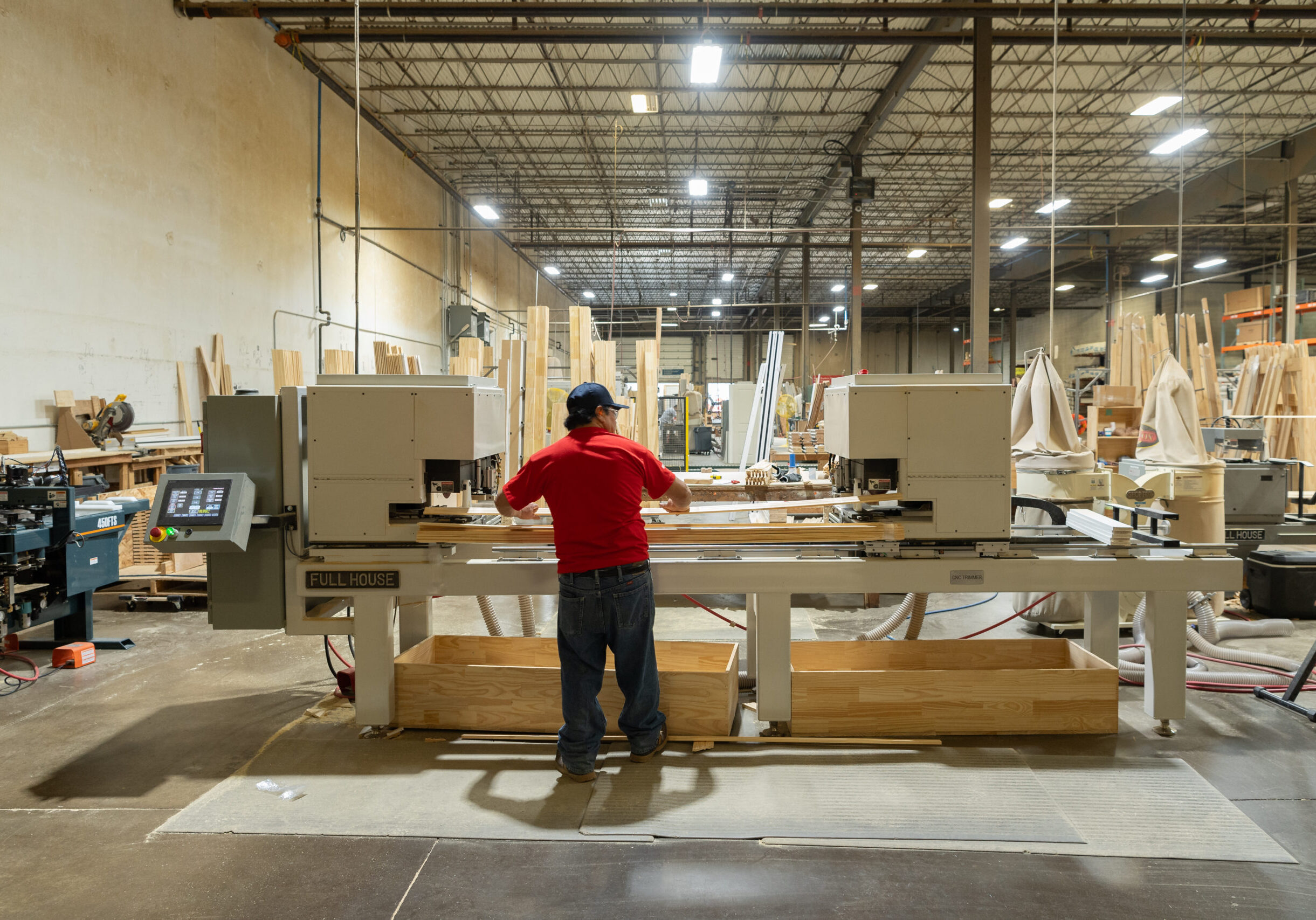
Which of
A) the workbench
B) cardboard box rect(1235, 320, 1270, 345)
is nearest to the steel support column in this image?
the workbench

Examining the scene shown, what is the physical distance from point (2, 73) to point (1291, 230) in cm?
1448

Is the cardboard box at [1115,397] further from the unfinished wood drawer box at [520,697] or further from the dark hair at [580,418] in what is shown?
the dark hair at [580,418]

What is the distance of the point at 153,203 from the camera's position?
6.14 m

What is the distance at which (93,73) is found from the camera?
5520 millimetres

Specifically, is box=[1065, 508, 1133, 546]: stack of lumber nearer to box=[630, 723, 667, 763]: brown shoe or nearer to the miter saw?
→ box=[630, 723, 667, 763]: brown shoe

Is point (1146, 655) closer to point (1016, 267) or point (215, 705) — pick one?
point (215, 705)

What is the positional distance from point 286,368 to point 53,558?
8.56 feet

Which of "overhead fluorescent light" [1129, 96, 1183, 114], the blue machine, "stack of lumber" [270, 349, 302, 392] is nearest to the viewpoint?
the blue machine

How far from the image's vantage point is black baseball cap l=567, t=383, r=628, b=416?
278cm

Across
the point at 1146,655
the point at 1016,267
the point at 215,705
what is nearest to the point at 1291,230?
the point at 1016,267

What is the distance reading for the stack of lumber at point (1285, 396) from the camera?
8055 mm

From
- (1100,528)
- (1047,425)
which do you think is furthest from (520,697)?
(1047,425)

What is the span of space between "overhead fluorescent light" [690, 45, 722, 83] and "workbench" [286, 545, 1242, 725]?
5.12 metres

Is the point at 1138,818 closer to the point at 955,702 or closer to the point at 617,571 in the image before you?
the point at 955,702
